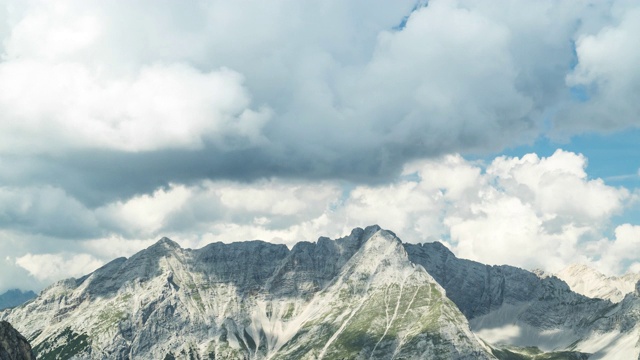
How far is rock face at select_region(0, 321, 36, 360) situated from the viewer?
12250 centimetres

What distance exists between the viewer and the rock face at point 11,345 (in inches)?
4823

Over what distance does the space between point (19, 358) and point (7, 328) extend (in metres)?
6.64

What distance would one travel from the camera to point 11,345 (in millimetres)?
124812

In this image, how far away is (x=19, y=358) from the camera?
4958 inches

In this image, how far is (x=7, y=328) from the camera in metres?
127
